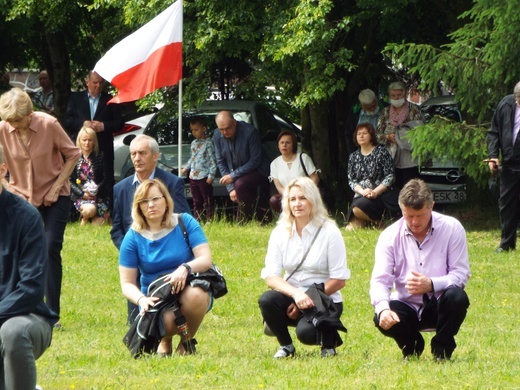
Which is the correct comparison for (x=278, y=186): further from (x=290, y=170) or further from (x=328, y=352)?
(x=328, y=352)

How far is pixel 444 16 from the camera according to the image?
19359mm

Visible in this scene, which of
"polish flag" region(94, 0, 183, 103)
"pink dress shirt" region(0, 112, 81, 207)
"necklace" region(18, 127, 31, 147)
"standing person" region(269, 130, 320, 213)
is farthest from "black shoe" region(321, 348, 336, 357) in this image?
"standing person" region(269, 130, 320, 213)

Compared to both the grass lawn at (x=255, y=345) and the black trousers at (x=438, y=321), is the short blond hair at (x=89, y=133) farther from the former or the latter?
the black trousers at (x=438, y=321)

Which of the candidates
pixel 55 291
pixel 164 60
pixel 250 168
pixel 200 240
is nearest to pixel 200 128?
pixel 250 168

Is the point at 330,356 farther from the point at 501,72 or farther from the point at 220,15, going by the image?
the point at 220,15

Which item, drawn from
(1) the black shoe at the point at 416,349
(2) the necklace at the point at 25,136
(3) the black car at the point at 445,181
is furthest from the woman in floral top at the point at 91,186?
(1) the black shoe at the point at 416,349

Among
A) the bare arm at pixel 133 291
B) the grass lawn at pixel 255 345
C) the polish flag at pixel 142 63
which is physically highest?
the polish flag at pixel 142 63

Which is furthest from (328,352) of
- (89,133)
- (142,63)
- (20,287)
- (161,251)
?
(89,133)

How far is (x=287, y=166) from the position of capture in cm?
1727

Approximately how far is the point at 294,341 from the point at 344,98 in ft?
35.5

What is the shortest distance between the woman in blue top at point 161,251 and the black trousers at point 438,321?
Result: 141cm

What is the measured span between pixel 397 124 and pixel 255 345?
7954 mm

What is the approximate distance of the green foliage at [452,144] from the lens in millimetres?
15898

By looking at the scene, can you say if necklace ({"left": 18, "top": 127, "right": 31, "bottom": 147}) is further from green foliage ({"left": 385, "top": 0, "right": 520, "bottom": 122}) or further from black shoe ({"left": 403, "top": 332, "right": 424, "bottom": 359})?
green foliage ({"left": 385, "top": 0, "right": 520, "bottom": 122})
